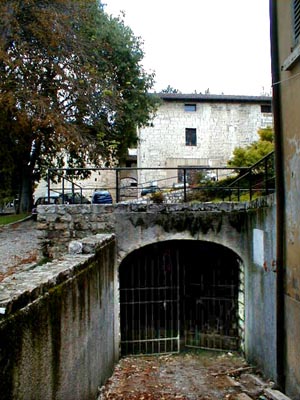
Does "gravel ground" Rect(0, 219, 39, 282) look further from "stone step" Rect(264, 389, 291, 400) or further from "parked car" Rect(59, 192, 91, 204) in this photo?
"stone step" Rect(264, 389, 291, 400)

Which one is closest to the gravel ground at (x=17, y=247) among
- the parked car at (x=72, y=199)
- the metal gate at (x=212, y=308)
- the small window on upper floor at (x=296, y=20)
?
the parked car at (x=72, y=199)

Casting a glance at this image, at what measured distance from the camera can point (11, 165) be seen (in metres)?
15.2

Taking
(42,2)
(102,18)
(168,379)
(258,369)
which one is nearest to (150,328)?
(168,379)

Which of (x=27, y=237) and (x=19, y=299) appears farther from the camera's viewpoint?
(x=27, y=237)

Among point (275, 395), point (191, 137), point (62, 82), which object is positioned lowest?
point (275, 395)

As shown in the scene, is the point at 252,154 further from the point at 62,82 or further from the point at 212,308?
the point at 212,308

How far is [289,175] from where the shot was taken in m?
5.41

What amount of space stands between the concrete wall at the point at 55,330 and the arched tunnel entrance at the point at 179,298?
2.50 meters

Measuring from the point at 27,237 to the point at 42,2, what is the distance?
806 cm

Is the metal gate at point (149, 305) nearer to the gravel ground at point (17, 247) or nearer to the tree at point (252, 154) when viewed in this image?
the gravel ground at point (17, 247)

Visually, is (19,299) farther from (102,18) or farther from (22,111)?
(102,18)

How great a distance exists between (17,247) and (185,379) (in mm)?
5578

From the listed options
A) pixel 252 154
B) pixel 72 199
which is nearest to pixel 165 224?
pixel 72 199

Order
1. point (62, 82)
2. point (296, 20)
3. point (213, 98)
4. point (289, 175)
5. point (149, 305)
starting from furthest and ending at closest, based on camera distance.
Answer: point (213, 98), point (62, 82), point (149, 305), point (289, 175), point (296, 20)
